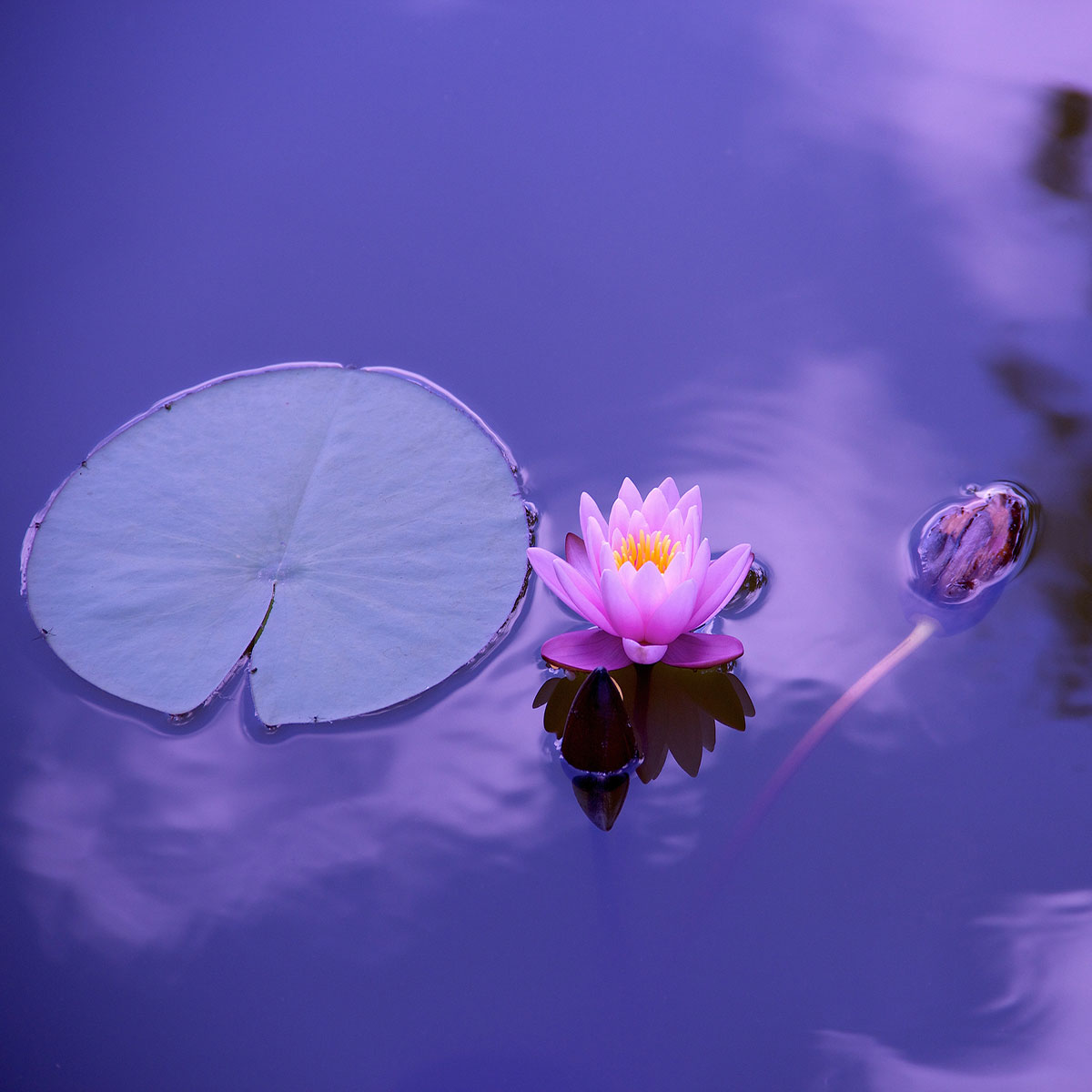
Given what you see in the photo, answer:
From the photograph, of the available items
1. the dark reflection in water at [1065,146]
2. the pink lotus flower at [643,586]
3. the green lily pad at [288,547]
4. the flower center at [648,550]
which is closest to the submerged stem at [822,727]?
the pink lotus flower at [643,586]

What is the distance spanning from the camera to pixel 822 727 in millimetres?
1807

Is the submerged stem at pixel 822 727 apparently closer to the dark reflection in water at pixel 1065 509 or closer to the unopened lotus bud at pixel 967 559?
the unopened lotus bud at pixel 967 559

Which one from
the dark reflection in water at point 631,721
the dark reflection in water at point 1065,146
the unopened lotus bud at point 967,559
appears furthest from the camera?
the dark reflection in water at point 1065,146

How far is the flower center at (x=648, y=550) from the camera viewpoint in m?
1.79

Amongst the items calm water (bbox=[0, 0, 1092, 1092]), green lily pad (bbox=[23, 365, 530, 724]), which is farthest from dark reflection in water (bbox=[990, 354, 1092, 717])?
green lily pad (bbox=[23, 365, 530, 724])

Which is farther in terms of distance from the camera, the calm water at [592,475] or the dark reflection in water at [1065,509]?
the dark reflection in water at [1065,509]

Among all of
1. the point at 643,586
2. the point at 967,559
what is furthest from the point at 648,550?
the point at 967,559

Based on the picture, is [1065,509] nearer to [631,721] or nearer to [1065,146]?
[631,721]

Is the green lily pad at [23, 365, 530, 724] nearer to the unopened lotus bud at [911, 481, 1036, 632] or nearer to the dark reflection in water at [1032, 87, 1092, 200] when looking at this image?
the unopened lotus bud at [911, 481, 1036, 632]

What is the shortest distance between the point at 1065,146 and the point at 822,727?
7.06 feet

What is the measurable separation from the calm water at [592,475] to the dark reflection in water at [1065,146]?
18mm

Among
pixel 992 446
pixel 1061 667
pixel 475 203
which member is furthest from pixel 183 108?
pixel 1061 667

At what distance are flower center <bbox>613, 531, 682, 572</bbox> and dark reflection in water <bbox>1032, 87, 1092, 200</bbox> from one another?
188 centimetres

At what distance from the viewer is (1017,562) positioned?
79.3 inches
